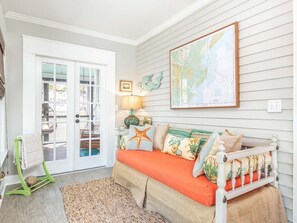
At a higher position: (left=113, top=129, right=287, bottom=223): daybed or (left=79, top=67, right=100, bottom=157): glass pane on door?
(left=79, top=67, right=100, bottom=157): glass pane on door

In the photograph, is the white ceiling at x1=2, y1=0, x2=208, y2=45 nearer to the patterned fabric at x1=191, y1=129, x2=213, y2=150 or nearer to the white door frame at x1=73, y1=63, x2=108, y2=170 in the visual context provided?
the white door frame at x1=73, y1=63, x2=108, y2=170

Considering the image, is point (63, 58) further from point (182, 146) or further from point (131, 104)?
point (182, 146)

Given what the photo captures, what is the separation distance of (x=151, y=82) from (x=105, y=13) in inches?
55.8

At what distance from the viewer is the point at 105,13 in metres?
3.03

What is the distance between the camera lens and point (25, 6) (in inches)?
111

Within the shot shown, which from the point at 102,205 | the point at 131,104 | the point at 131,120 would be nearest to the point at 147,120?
the point at 131,120

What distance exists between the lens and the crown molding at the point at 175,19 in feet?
8.75

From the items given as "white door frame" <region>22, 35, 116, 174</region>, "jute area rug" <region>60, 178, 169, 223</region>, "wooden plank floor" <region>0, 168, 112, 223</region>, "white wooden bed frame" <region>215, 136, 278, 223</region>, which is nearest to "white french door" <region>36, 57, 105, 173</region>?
"white door frame" <region>22, 35, 116, 174</region>

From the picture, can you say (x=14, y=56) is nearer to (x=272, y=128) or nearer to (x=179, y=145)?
(x=179, y=145)

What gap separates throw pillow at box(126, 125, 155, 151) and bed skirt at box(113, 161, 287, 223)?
2.21 ft

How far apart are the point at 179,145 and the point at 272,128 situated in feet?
3.46

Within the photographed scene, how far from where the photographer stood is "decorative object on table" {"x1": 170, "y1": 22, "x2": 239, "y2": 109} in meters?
2.22

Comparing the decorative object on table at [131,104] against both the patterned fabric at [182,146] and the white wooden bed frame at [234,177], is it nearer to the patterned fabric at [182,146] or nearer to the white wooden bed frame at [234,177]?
the patterned fabric at [182,146]

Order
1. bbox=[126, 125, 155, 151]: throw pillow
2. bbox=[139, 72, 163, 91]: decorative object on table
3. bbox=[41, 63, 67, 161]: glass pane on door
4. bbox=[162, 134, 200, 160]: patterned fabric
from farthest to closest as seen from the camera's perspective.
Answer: bbox=[139, 72, 163, 91]: decorative object on table → bbox=[41, 63, 67, 161]: glass pane on door → bbox=[126, 125, 155, 151]: throw pillow → bbox=[162, 134, 200, 160]: patterned fabric
